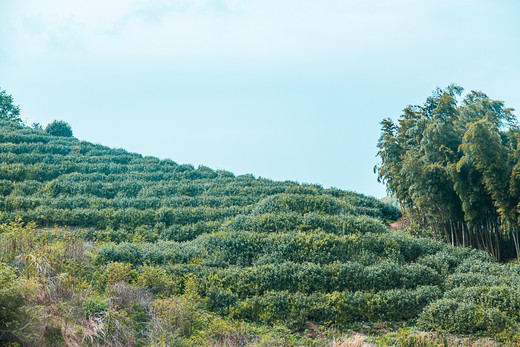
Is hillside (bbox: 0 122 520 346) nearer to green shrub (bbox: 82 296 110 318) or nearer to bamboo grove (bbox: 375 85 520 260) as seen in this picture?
green shrub (bbox: 82 296 110 318)

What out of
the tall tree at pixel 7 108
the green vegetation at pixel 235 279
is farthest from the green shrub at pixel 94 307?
the tall tree at pixel 7 108

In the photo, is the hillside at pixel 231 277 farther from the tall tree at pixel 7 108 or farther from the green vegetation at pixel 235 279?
the tall tree at pixel 7 108

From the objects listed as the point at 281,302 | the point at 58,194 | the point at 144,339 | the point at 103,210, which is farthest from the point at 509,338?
the point at 58,194

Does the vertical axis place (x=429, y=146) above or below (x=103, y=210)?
above

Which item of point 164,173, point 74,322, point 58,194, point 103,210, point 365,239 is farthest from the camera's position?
point 164,173

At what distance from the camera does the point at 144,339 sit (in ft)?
25.8

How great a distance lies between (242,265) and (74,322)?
5.06 metres

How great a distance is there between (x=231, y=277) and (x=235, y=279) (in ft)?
0.38

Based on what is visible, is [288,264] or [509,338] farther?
[288,264]

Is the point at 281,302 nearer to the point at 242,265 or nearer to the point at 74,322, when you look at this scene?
the point at 242,265

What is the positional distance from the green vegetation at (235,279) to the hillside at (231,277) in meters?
0.03

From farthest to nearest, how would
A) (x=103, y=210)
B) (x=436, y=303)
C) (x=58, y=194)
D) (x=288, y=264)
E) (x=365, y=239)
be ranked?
(x=58, y=194) < (x=103, y=210) < (x=365, y=239) < (x=288, y=264) < (x=436, y=303)

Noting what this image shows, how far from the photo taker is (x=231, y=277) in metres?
10.5

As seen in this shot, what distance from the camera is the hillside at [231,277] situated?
7.84 meters
